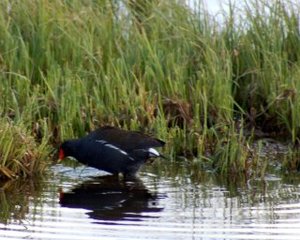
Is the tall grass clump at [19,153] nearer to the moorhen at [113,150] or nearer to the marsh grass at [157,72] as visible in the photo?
the marsh grass at [157,72]

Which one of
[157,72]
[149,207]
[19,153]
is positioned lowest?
[149,207]

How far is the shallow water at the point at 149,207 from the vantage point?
24.0ft

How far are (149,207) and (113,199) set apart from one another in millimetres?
426

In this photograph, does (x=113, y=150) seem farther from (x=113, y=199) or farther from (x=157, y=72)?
(x=157, y=72)

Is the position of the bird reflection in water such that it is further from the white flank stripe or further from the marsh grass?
the marsh grass

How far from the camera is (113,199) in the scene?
27.6 ft

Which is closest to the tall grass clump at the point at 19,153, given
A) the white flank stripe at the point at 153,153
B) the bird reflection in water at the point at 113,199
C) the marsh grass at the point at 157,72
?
the marsh grass at the point at 157,72

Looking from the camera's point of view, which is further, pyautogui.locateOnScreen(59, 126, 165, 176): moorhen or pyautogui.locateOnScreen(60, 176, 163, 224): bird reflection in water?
pyautogui.locateOnScreen(59, 126, 165, 176): moorhen

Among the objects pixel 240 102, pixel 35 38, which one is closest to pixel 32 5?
pixel 35 38

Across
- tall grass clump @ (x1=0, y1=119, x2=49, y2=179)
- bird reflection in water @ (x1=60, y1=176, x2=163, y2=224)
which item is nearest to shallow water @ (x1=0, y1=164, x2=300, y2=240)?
bird reflection in water @ (x1=60, y1=176, x2=163, y2=224)

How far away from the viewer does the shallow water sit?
24.0 ft

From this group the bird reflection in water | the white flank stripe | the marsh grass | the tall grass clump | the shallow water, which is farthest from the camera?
the marsh grass

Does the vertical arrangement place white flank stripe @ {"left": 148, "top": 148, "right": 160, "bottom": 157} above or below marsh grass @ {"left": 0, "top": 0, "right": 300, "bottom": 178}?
below

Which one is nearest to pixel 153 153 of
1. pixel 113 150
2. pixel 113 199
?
pixel 113 150
